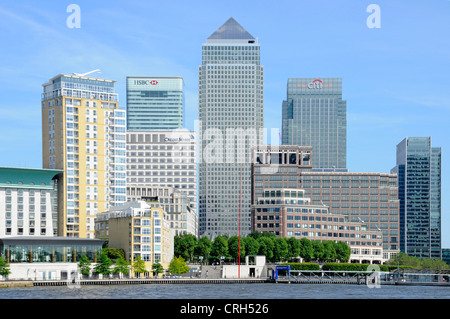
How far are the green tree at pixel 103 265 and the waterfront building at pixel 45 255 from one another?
5432mm

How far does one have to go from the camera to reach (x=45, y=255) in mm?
159500

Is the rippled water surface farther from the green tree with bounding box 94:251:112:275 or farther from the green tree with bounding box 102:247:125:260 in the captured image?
the green tree with bounding box 102:247:125:260

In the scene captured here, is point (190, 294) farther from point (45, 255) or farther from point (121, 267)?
point (45, 255)

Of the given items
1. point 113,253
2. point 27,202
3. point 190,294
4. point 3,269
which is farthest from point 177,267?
point 190,294

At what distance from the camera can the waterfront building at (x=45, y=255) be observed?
15500cm

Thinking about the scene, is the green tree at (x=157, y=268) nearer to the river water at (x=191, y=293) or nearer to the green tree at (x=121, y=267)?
the green tree at (x=121, y=267)

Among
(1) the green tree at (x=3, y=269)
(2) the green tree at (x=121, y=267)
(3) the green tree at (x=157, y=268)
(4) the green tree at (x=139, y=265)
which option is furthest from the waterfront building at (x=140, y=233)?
(1) the green tree at (x=3, y=269)

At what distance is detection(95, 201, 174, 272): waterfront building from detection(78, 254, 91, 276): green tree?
10.6 m

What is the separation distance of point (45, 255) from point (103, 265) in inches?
581

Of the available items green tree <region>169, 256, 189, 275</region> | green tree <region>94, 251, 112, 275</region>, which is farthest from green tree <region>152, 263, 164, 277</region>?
green tree <region>94, 251, 112, 275</region>

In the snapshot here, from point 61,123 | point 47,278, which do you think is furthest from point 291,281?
point 61,123

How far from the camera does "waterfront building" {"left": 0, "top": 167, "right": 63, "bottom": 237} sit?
181625mm

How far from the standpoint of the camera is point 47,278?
156250 mm
